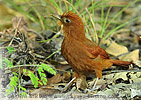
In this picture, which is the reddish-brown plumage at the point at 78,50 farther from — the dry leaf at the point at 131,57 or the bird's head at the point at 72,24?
the dry leaf at the point at 131,57

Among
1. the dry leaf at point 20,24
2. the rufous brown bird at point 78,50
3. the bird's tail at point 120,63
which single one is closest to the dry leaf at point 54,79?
the rufous brown bird at point 78,50

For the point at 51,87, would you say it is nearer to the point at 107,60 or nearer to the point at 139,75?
the point at 107,60

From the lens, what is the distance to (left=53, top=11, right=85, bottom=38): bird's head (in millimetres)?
3371

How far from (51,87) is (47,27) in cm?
170

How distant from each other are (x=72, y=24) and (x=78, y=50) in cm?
41

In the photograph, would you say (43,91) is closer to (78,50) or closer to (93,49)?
(78,50)

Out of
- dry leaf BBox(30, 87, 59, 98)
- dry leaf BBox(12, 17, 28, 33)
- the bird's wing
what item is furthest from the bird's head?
dry leaf BBox(12, 17, 28, 33)

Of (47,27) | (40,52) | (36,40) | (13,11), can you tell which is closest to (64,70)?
(40,52)

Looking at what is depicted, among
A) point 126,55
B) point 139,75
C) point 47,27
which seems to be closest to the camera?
point 139,75

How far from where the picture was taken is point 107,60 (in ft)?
12.0

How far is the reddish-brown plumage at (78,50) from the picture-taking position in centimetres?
333

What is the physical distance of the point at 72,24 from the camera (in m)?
3.41

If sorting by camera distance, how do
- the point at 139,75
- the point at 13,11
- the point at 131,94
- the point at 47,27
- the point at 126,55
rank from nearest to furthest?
the point at 131,94 → the point at 139,75 → the point at 126,55 → the point at 47,27 → the point at 13,11

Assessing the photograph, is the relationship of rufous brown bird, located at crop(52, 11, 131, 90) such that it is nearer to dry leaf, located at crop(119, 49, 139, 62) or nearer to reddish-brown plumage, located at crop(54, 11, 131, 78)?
reddish-brown plumage, located at crop(54, 11, 131, 78)
